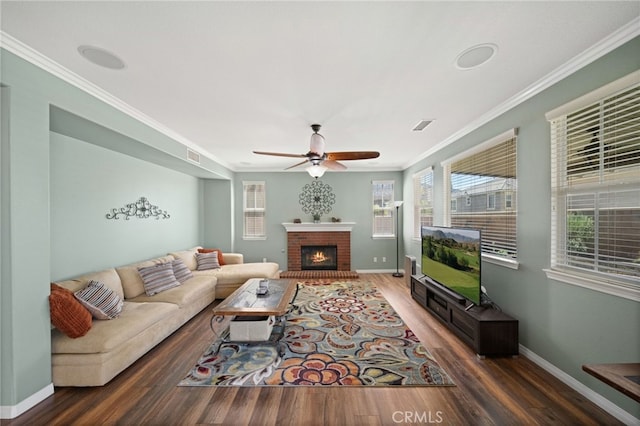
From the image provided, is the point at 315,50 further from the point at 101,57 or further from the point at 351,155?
the point at 101,57

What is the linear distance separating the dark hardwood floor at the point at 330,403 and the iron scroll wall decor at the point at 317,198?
4.63 m

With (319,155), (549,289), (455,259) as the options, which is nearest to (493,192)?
(455,259)

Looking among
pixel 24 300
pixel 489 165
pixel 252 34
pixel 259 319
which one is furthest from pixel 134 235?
pixel 489 165

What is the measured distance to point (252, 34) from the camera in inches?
70.1

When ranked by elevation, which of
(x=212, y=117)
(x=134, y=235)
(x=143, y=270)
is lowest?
(x=143, y=270)

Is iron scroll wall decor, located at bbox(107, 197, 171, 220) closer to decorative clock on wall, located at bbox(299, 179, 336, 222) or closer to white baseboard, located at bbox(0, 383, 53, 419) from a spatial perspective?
white baseboard, located at bbox(0, 383, 53, 419)

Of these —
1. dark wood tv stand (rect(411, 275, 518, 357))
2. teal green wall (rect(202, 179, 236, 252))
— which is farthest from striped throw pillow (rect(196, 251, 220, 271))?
dark wood tv stand (rect(411, 275, 518, 357))

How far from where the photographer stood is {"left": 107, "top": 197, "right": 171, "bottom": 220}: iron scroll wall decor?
3752 mm

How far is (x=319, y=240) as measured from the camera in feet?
21.6

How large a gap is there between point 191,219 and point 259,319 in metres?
3.81

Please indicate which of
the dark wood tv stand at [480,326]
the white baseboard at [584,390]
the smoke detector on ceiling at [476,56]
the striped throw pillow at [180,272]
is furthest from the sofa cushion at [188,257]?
the white baseboard at [584,390]

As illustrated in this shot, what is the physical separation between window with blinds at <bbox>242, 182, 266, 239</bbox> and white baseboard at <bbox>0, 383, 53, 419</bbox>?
4723 mm

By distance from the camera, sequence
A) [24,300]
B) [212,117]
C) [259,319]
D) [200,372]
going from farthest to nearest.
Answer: [212,117] < [259,319] < [200,372] < [24,300]

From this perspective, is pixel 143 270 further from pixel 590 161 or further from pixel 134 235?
pixel 590 161
